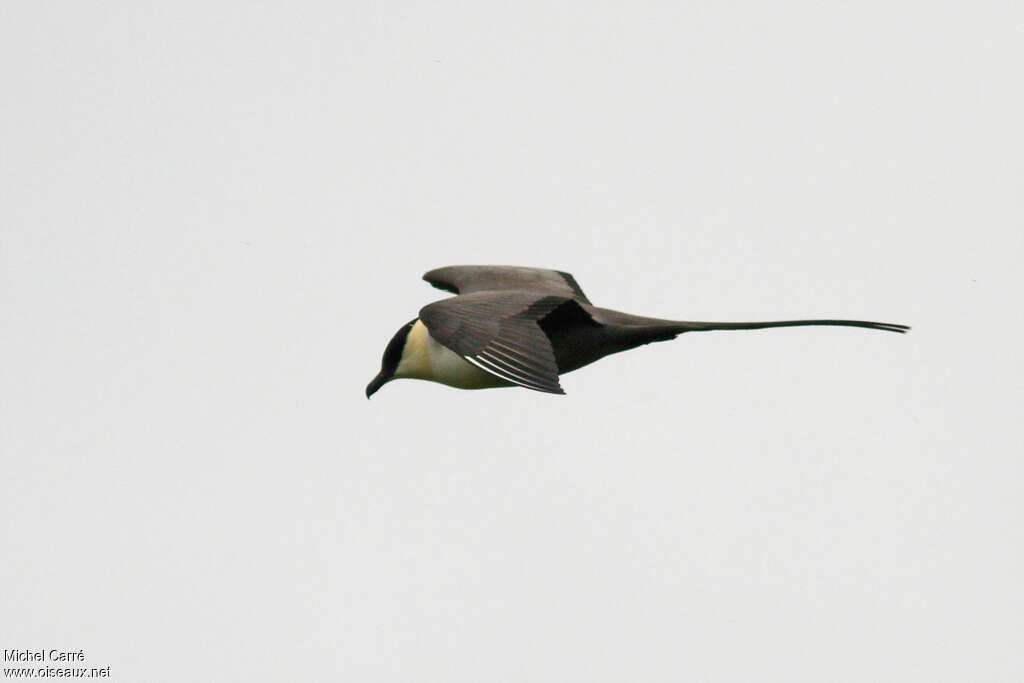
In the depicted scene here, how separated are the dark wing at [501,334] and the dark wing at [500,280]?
54.1 inches

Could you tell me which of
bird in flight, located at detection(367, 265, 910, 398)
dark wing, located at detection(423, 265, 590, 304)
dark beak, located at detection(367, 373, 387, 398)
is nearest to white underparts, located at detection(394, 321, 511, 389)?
bird in flight, located at detection(367, 265, 910, 398)

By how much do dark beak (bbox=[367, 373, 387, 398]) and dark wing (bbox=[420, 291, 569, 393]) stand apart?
4.94 feet

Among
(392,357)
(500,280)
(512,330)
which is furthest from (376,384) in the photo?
(512,330)

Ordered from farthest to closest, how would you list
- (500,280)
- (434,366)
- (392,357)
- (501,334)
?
(500,280) → (392,357) → (434,366) → (501,334)

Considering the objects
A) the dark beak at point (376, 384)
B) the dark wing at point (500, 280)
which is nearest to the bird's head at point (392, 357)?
the dark beak at point (376, 384)

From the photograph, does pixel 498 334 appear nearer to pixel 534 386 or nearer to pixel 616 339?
pixel 534 386

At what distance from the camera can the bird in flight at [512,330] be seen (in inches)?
428

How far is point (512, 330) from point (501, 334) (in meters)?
0.10

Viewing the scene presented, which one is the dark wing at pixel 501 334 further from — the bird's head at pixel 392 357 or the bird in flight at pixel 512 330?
the bird's head at pixel 392 357

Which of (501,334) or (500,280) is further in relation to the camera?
(500,280)

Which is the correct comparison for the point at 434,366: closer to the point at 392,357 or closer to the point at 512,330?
the point at 392,357

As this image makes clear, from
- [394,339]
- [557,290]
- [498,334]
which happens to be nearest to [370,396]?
[394,339]

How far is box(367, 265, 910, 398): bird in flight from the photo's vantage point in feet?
35.7

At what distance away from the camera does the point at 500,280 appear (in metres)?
13.5
